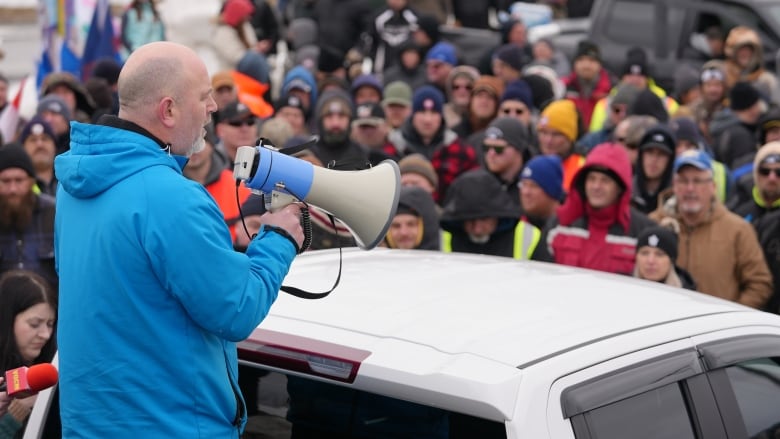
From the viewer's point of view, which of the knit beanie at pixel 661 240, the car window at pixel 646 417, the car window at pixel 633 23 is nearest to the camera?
the car window at pixel 646 417

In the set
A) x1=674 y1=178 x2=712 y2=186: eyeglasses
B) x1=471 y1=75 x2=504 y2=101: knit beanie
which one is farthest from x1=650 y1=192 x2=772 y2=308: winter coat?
x1=471 y1=75 x2=504 y2=101: knit beanie

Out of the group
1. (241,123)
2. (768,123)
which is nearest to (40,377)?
(241,123)

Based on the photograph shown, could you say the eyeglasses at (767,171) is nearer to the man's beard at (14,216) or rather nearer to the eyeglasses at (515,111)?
the eyeglasses at (515,111)

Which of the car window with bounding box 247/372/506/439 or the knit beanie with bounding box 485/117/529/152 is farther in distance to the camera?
the knit beanie with bounding box 485/117/529/152

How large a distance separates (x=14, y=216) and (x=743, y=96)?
626 cm

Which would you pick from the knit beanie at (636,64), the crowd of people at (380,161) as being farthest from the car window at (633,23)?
the knit beanie at (636,64)

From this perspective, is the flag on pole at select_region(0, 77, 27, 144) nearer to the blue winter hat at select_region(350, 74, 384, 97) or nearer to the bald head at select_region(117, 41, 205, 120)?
the blue winter hat at select_region(350, 74, 384, 97)

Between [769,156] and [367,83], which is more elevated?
[769,156]

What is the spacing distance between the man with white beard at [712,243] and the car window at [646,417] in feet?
13.4

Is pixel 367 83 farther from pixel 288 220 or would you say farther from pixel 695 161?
pixel 288 220

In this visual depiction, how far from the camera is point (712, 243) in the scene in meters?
7.46

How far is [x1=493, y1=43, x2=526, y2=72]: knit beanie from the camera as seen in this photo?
1300 cm

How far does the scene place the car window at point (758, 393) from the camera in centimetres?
362

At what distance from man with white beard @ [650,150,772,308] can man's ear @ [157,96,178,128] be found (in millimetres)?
4728
